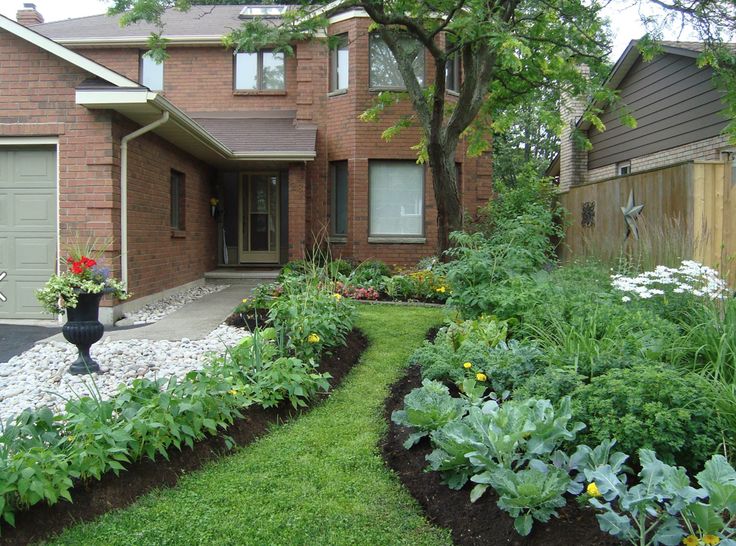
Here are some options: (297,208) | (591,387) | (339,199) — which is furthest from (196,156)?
(591,387)

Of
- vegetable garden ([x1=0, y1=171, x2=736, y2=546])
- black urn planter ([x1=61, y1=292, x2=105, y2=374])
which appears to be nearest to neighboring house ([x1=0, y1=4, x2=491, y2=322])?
black urn planter ([x1=61, y1=292, x2=105, y2=374])

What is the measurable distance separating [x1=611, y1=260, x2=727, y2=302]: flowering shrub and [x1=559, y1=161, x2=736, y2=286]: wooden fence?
0.78 feet

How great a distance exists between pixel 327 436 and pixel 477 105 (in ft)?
24.2

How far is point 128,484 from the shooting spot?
3312 millimetres

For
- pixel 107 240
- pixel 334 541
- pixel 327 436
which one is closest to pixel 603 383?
pixel 334 541

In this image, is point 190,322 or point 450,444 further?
point 190,322

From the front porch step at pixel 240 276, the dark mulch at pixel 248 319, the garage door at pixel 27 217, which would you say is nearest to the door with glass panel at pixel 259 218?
the front porch step at pixel 240 276

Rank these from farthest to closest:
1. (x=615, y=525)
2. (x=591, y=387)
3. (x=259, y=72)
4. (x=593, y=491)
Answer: (x=259, y=72) → (x=591, y=387) → (x=593, y=491) → (x=615, y=525)

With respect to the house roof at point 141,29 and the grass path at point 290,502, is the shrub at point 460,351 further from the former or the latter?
the house roof at point 141,29

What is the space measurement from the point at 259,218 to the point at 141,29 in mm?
5544

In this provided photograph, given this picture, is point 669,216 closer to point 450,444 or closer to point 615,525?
point 450,444

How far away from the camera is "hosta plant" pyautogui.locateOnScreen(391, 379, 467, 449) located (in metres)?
3.54

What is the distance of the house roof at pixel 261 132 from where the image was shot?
1327 centimetres

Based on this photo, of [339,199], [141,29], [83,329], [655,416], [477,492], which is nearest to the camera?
[655,416]
